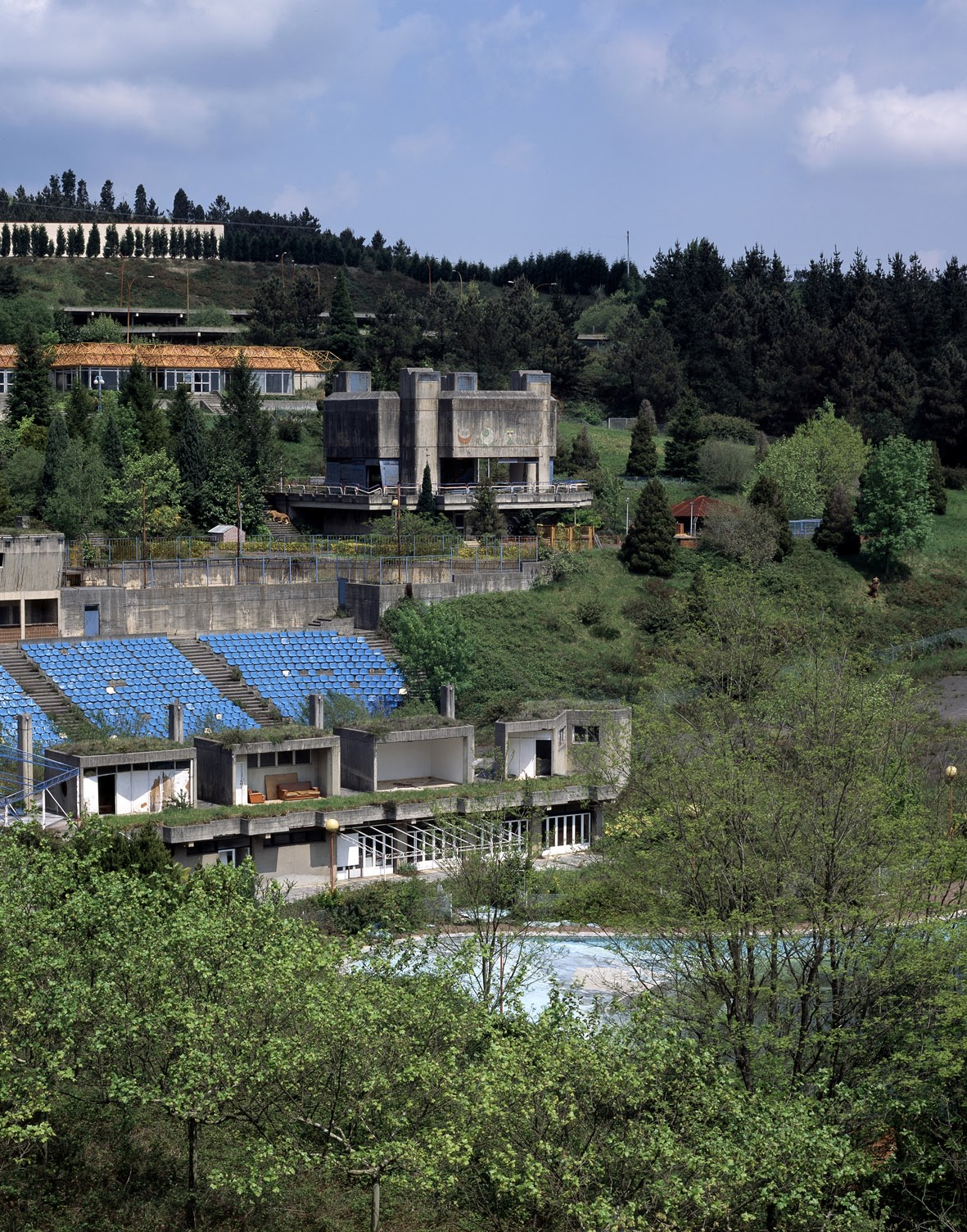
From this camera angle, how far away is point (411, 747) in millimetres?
42406

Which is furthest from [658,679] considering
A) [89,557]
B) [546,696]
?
[89,557]

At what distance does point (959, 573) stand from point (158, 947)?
4813 cm

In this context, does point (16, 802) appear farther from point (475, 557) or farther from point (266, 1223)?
point (475, 557)

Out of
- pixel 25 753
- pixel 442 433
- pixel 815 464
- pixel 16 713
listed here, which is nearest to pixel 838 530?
pixel 815 464

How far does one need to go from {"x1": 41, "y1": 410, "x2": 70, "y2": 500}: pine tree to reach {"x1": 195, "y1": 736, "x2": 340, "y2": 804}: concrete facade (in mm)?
18635

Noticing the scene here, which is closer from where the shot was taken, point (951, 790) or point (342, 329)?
point (951, 790)

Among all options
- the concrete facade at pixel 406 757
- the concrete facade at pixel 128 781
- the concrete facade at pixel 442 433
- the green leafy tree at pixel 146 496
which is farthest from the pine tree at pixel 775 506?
the concrete facade at pixel 128 781

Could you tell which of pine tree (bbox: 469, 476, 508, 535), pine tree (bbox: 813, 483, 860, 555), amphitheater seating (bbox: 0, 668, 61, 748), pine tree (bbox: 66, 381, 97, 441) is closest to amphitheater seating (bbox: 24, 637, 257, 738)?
amphitheater seating (bbox: 0, 668, 61, 748)

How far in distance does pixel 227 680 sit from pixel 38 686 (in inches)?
219

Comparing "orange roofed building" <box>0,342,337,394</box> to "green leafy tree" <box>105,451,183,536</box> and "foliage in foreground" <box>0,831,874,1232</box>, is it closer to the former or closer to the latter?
"green leafy tree" <box>105,451,183,536</box>

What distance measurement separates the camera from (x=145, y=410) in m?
63.9

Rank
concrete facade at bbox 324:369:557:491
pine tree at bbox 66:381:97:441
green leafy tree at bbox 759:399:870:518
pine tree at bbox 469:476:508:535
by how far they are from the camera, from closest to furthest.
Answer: pine tree at bbox 469:476:508:535
pine tree at bbox 66:381:97:441
concrete facade at bbox 324:369:557:491
green leafy tree at bbox 759:399:870:518

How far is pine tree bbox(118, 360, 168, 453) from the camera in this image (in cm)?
6194

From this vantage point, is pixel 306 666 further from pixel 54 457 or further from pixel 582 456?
pixel 582 456
